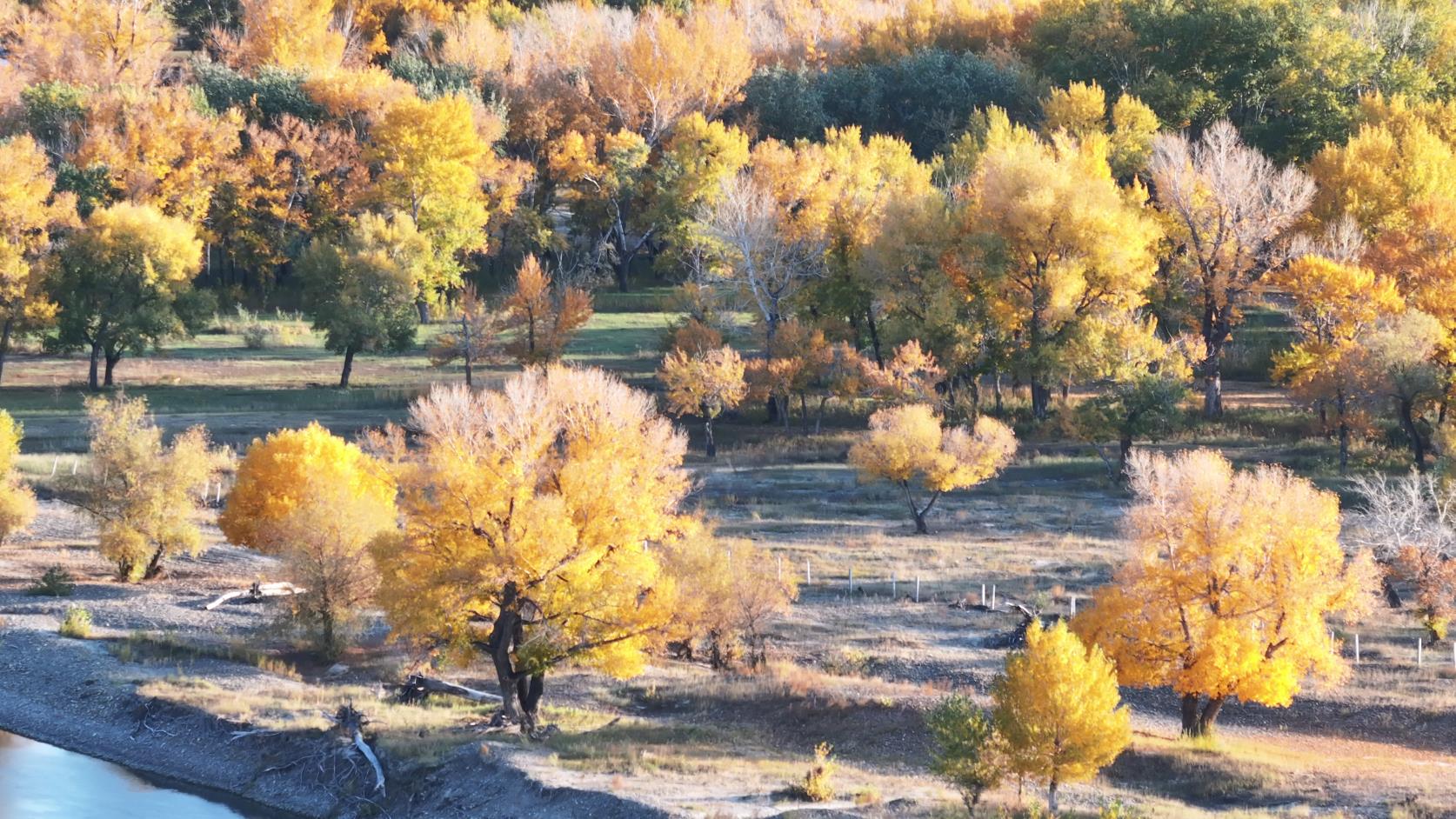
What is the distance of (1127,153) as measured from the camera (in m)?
94.1

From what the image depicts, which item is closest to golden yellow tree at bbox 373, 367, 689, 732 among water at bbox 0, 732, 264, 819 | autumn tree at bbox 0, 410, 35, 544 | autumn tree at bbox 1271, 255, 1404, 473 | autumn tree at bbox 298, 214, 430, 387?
water at bbox 0, 732, 264, 819

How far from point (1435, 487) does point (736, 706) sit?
27.2 meters

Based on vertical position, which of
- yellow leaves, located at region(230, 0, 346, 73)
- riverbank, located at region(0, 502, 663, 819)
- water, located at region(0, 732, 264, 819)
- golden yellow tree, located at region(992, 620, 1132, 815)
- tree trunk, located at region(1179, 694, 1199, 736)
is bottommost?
water, located at region(0, 732, 264, 819)

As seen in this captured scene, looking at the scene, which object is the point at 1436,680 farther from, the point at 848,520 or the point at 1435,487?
the point at 848,520

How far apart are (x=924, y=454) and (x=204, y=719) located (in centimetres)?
2918

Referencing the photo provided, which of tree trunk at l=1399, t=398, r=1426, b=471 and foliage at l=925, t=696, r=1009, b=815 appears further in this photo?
tree trunk at l=1399, t=398, r=1426, b=471

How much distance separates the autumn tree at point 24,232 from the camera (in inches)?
3342

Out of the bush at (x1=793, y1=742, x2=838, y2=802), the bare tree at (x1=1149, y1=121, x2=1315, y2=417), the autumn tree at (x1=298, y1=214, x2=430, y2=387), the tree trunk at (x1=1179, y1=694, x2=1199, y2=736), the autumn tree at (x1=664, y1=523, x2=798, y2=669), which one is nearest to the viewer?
the bush at (x1=793, y1=742, x2=838, y2=802)

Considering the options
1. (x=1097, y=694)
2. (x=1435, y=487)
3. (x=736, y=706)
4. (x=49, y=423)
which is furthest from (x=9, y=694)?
(x=1435, y=487)

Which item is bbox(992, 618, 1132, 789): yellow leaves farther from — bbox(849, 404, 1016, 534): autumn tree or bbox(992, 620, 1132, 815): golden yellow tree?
bbox(849, 404, 1016, 534): autumn tree

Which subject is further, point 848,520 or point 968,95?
point 968,95

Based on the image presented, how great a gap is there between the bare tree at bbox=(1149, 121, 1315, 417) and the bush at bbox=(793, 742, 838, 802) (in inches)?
1835

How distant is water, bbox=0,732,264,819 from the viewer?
3888 cm

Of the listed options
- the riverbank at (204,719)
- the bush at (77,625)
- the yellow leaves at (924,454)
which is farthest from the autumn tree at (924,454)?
the bush at (77,625)
